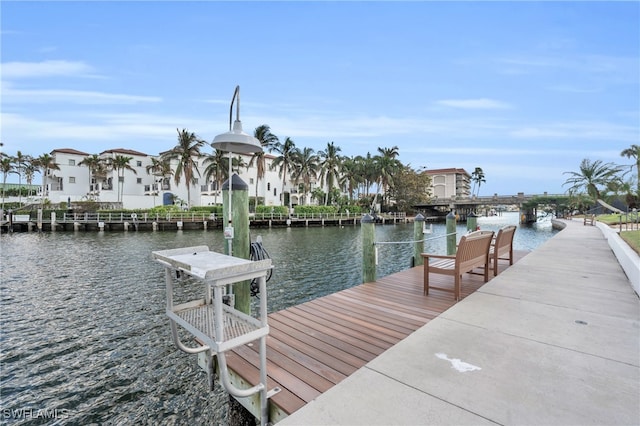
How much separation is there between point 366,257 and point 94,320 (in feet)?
21.4

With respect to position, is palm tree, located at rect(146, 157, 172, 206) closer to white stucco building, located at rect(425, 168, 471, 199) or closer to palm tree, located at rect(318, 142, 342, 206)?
palm tree, located at rect(318, 142, 342, 206)

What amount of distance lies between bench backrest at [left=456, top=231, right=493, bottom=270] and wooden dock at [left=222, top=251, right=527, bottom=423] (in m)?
0.56

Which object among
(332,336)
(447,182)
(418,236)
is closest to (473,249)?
(418,236)

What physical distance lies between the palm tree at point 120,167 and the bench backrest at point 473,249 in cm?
5284

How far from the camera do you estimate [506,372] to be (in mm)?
2531

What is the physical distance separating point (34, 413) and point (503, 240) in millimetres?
8628

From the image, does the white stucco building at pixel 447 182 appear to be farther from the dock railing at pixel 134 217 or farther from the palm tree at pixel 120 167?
the palm tree at pixel 120 167

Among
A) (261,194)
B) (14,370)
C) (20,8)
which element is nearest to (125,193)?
(261,194)

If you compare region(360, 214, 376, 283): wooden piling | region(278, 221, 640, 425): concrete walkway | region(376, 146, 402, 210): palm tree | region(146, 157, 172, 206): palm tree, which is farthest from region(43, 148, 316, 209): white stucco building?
region(278, 221, 640, 425): concrete walkway

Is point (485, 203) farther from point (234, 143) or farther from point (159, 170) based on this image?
point (234, 143)

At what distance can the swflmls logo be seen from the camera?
3.71 metres

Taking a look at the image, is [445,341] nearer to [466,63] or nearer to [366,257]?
[366,257]

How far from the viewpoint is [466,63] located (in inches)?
611

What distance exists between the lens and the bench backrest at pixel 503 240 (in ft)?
20.5
